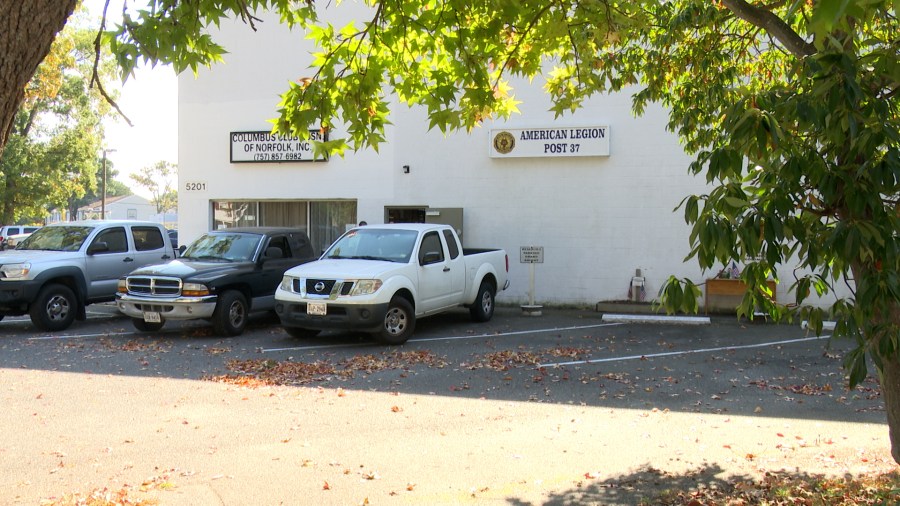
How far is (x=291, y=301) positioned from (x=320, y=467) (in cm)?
600

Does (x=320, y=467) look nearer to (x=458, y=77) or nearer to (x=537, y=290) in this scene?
(x=458, y=77)

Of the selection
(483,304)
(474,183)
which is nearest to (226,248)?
(483,304)

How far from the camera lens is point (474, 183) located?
1712 centimetres

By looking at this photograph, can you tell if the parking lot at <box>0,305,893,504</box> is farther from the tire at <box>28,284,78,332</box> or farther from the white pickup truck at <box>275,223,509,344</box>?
the tire at <box>28,284,78,332</box>

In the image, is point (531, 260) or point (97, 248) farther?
point (531, 260)

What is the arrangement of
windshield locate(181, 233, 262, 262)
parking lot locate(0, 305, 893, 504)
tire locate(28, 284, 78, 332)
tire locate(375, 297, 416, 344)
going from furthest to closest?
1. windshield locate(181, 233, 262, 262)
2. tire locate(28, 284, 78, 332)
3. tire locate(375, 297, 416, 344)
4. parking lot locate(0, 305, 893, 504)

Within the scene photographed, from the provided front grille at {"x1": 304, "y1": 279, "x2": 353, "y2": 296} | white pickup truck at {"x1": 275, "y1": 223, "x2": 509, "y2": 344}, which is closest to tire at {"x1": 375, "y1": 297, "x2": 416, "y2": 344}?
white pickup truck at {"x1": 275, "y1": 223, "x2": 509, "y2": 344}

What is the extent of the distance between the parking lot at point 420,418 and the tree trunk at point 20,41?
9.87 feet

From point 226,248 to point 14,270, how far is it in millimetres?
3461

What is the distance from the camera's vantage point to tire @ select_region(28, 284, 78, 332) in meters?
12.7

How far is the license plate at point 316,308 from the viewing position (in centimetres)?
1108

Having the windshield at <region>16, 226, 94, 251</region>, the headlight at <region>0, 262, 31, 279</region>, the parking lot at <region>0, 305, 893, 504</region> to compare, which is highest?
the windshield at <region>16, 226, 94, 251</region>

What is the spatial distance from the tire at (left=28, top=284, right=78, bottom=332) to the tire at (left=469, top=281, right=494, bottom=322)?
7.25 metres

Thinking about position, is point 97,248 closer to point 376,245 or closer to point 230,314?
point 230,314
